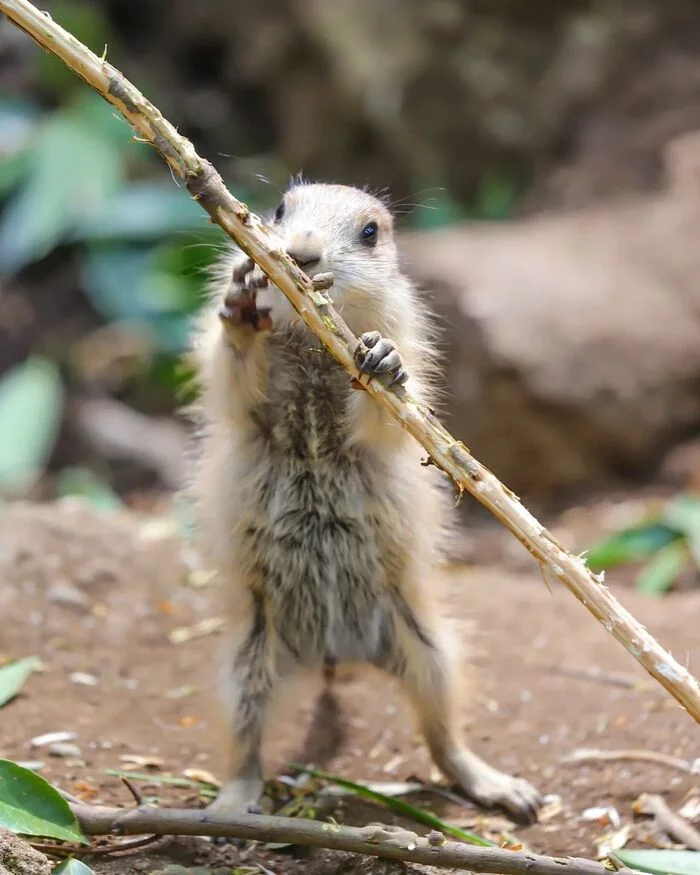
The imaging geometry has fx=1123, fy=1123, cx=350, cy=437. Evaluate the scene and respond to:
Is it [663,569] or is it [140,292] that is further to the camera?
[140,292]

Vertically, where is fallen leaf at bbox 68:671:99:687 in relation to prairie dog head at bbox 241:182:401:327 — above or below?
below

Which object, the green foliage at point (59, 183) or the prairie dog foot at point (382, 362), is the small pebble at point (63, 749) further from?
the green foliage at point (59, 183)

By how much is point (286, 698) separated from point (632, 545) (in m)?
2.94

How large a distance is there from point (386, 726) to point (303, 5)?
7.27 metres

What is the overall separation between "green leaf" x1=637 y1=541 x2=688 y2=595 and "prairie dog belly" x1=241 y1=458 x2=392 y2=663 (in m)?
2.51

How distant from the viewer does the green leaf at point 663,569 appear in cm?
589

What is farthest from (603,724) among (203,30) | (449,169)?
(203,30)

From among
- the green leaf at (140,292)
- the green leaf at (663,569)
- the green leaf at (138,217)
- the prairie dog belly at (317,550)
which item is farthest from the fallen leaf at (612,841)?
the green leaf at (138,217)

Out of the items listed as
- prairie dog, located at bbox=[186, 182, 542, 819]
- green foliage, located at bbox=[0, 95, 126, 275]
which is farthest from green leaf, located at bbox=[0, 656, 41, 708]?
green foliage, located at bbox=[0, 95, 126, 275]

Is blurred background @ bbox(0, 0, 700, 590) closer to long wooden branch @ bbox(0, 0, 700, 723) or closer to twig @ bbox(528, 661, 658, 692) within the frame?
twig @ bbox(528, 661, 658, 692)

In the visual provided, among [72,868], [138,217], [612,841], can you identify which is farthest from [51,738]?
[138,217]

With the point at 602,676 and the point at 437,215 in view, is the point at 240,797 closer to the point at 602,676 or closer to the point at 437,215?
the point at 602,676

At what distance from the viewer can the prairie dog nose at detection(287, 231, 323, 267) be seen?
312 centimetres

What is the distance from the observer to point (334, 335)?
2.78 meters
